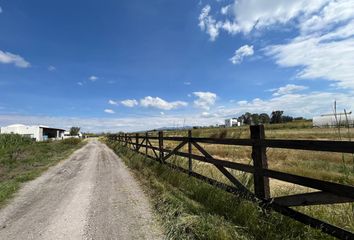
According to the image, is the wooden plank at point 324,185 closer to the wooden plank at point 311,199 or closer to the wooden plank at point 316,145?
the wooden plank at point 311,199

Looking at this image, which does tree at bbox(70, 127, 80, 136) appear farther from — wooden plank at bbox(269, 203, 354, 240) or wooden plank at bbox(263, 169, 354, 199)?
wooden plank at bbox(263, 169, 354, 199)

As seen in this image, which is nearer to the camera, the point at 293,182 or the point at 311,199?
the point at 311,199

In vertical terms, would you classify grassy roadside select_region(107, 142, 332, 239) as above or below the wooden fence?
below

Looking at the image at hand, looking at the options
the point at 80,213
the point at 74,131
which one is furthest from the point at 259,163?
the point at 74,131

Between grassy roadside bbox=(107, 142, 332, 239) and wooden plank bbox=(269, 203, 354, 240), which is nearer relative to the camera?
wooden plank bbox=(269, 203, 354, 240)

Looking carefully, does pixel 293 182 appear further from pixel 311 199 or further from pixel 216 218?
pixel 216 218

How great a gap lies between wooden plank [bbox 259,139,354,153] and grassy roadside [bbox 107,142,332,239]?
41.6 inches

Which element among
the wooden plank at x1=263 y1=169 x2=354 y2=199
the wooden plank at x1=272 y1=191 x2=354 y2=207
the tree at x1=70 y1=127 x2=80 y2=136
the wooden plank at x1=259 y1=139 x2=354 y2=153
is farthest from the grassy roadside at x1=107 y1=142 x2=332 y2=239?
the tree at x1=70 y1=127 x2=80 y2=136

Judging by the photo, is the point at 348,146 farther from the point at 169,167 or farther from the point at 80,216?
the point at 169,167

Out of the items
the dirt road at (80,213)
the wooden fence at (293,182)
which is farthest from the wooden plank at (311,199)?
the dirt road at (80,213)

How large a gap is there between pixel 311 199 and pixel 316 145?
707 millimetres

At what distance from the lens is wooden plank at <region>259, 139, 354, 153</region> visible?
3279mm

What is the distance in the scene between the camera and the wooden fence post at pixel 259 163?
472 cm

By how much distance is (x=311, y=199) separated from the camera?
372 cm
